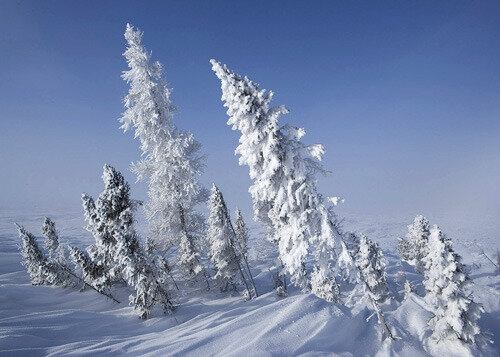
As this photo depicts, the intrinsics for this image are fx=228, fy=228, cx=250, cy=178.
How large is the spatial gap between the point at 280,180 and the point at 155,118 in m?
12.0

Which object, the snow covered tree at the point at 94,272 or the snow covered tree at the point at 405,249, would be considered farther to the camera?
the snow covered tree at the point at 405,249

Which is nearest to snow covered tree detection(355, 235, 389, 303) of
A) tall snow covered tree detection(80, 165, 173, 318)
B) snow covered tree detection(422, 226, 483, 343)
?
snow covered tree detection(422, 226, 483, 343)

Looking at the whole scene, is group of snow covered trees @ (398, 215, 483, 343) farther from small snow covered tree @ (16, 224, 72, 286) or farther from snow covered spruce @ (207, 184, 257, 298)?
small snow covered tree @ (16, 224, 72, 286)

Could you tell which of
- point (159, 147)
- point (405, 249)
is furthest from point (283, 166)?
point (405, 249)

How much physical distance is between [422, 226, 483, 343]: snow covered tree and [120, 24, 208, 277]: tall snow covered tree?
17743 millimetres

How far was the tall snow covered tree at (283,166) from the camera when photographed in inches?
430

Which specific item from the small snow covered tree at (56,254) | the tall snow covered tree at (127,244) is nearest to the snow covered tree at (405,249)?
the tall snow covered tree at (127,244)

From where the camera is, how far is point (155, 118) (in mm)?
18109

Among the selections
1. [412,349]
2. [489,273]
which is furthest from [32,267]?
[489,273]

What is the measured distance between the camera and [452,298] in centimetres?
1437

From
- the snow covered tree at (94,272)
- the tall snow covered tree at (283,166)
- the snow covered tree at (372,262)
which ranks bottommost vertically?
the snow covered tree at (372,262)

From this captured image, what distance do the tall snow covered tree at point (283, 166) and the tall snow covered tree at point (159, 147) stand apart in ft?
28.0

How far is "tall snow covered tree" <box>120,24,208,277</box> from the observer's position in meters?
18.0

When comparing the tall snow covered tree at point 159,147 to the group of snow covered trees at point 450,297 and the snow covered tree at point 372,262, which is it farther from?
the snow covered tree at point 372,262
